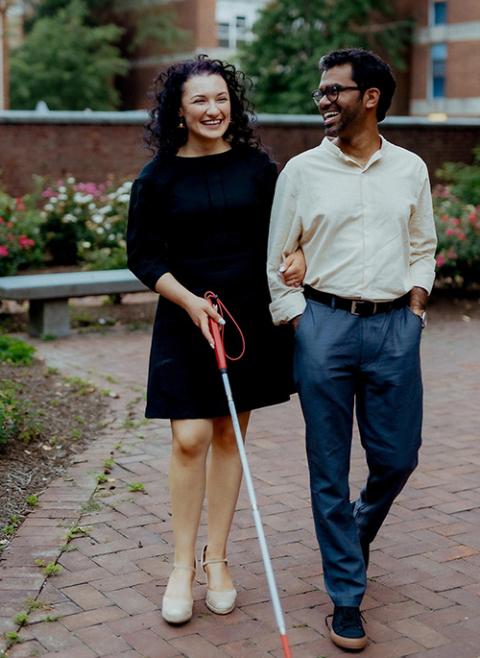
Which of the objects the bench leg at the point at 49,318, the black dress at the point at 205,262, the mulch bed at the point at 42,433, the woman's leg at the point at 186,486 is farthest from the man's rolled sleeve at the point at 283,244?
the bench leg at the point at 49,318

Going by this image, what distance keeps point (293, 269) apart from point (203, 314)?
338mm

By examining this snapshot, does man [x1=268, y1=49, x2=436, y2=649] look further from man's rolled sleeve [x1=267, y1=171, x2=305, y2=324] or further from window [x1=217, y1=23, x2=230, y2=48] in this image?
window [x1=217, y1=23, x2=230, y2=48]

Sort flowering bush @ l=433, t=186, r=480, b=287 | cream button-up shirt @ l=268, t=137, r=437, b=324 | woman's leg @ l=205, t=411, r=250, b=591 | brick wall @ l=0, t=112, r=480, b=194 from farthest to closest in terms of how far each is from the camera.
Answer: brick wall @ l=0, t=112, r=480, b=194 < flowering bush @ l=433, t=186, r=480, b=287 < woman's leg @ l=205, t=411, r=250, b=591 < cream button-up shirt @ l=268, t=137, r=437, b=324

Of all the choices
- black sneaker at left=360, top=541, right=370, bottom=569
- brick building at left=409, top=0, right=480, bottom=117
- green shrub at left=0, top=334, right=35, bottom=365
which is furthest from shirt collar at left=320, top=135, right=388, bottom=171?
brick building at left=409, top=0, right=480, bottom=117

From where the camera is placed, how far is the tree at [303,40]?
4325 centimetres

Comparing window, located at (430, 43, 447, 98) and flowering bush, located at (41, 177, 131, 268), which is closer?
flowering bush, located at (41, 177, 131, 268)

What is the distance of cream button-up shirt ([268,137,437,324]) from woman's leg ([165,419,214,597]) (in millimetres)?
505

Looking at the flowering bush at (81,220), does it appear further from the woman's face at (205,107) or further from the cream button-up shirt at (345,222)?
the cream button-up shirt at (345,222)

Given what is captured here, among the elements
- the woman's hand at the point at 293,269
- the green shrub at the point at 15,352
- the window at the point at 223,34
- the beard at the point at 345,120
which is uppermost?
the window at the point at 223,34

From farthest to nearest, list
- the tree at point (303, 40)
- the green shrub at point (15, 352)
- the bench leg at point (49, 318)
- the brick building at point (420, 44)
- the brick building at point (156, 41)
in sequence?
the brick building at point (156, 41) < the tree at point (303, 40) < the brick building at point (420, 44) < the bench leg at point (49, 318) < the green shrub at point (15, 352)

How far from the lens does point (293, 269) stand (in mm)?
3580

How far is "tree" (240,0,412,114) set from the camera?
4325 cm

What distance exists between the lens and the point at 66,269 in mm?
13516

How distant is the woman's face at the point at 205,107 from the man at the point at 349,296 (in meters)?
0.30
